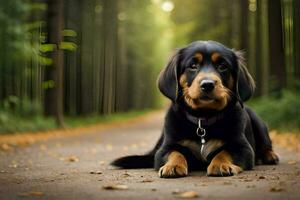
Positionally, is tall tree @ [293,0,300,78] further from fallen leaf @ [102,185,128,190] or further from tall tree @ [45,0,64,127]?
fallen leaf @ [102,185,128,190]

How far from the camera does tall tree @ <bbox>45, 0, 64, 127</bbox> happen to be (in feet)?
72.8

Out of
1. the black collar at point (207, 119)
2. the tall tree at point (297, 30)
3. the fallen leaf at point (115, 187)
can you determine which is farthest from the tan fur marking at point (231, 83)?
the tall tree at point (297, 30)

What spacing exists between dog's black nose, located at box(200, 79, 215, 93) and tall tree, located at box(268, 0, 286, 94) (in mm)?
15374

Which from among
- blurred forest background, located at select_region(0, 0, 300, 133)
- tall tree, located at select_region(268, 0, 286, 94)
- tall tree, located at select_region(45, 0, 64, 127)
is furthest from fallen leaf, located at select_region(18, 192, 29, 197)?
tall tree, located at select_region(268, 0, 286, 94)

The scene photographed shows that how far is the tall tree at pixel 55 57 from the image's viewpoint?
2219 cm

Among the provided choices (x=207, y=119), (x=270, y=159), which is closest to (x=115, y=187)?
(x=207, y=119)

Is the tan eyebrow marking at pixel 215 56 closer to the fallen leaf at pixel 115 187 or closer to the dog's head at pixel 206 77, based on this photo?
the dog's head at pixel 206 77

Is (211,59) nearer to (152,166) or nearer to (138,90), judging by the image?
(152,166)

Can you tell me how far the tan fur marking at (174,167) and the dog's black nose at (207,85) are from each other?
0.84 m

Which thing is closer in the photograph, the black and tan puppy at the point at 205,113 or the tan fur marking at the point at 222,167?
the tan fur marking at the point at 222,167

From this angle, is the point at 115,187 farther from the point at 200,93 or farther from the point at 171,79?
the point at 171,79

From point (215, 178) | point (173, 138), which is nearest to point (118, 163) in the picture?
point (173, 138)

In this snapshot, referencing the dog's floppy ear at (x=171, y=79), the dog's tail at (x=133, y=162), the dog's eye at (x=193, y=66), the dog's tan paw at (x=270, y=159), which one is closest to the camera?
the dog's eye at (x=193, y=66)

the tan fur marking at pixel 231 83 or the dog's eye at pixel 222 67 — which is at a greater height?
the dog's eye at pixel 222 67
